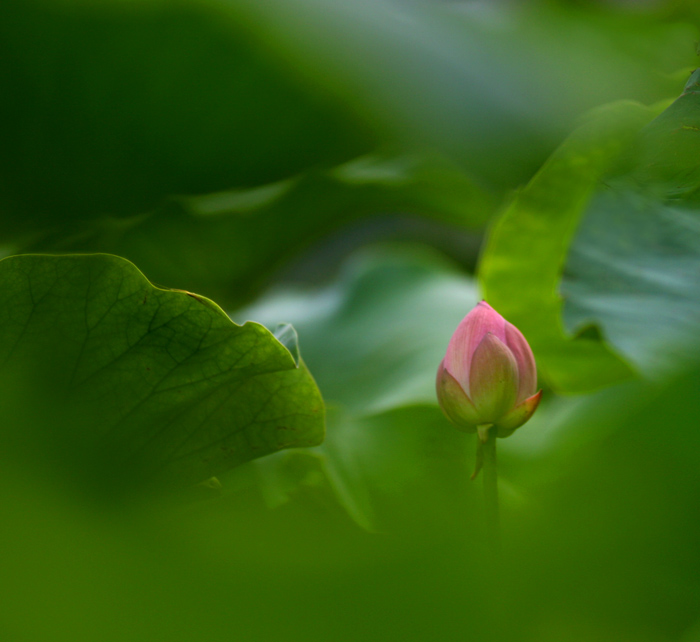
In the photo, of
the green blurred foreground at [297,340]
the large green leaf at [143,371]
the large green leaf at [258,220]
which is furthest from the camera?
the large green leaf at [258,220]

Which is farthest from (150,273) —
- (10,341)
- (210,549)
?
(210,549)

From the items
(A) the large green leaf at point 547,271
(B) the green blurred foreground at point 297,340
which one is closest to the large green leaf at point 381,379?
(B) the green blurred foreground at point 297,340

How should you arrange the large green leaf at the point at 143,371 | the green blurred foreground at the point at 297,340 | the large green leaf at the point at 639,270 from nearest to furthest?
the green blurred foreground at the point at 297,340
the large green leaf at the point at 143,371
the large green leaf at the point at 639,270

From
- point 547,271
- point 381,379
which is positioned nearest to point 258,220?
point 381,379

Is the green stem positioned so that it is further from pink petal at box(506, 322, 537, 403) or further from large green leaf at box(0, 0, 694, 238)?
large green leaf at box(0, 0, 694, 238)

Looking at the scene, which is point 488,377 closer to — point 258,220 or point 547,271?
point 547,271

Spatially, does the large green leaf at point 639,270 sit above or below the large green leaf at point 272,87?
below

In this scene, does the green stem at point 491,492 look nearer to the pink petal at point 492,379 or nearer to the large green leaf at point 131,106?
the pink petal at point 492,379

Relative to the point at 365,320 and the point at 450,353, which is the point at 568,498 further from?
the point at 365,320

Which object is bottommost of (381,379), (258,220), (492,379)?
(381,379)
